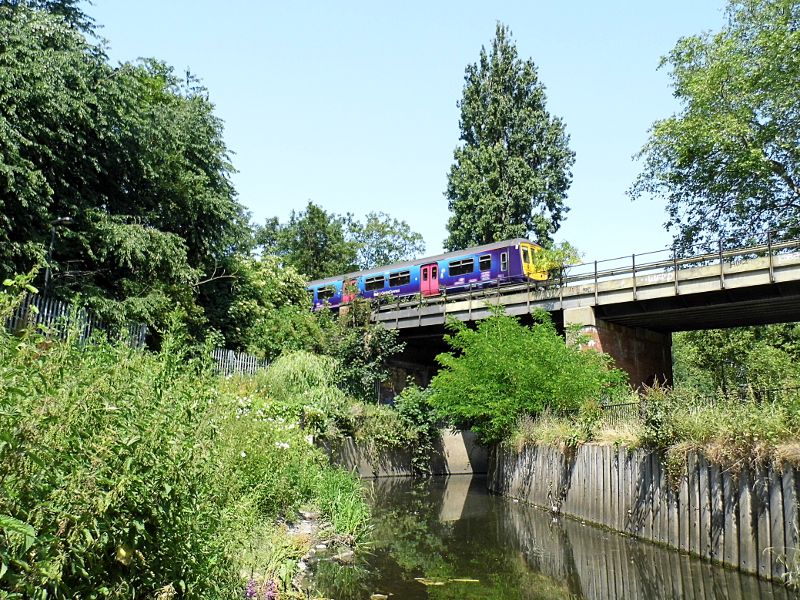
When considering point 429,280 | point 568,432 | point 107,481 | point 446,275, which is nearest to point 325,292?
point 429,280

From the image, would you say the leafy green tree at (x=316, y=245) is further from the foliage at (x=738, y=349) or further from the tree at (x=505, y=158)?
the foliage at (x=738, y=349)

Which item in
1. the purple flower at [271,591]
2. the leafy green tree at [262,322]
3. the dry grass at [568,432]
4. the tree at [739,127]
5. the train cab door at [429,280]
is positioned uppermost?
the tree at [739,127]

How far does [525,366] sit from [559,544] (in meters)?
6.90

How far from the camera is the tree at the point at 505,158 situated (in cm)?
3959

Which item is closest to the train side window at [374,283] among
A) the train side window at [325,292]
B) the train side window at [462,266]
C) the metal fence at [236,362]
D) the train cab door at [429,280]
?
the train side window at [325,292]

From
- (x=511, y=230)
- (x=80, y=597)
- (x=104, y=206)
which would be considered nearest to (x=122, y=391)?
(x=80, y=597)

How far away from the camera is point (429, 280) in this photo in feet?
107

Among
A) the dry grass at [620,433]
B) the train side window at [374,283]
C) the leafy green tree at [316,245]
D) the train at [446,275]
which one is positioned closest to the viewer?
the dry grass at [620,433]

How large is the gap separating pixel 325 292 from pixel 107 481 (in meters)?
33.8

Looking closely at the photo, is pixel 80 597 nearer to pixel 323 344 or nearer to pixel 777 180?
pixel 323 344

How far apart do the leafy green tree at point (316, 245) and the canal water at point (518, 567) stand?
43.2 metres

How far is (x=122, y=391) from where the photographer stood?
4.29 metres

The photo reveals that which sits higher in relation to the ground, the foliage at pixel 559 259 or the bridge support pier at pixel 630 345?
the foliage at pixel 559 259

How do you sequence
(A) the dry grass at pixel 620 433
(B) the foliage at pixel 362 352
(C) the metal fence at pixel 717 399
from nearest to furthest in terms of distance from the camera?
1. (C) the metal fence at pixel 717 399
2. (A) the dry grass at pixel 620 433
3. (B) the foliage at pixel 362 352
